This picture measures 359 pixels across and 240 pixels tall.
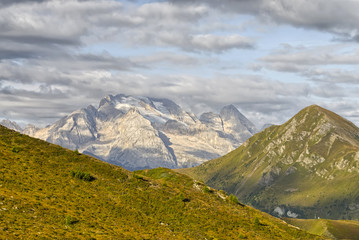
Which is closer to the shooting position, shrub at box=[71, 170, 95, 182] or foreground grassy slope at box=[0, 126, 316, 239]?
foreground grassy slope at box=[0, 126, 316, 239]

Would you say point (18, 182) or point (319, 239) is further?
point (319, 239)

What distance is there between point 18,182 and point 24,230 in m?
14.6

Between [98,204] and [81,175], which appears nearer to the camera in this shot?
[98,204]

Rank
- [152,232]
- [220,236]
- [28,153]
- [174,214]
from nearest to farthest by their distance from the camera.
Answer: [152,232] < [220,236] < [174,214] < [28,153]

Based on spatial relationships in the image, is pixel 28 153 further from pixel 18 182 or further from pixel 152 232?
pixel 152 232

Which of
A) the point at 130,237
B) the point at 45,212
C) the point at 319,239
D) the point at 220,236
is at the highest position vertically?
the point at 45,212

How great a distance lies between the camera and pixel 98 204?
185ft

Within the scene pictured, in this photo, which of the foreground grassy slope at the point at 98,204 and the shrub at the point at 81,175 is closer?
the foreground grassy slope at the point at 98,204

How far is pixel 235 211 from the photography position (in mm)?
71125

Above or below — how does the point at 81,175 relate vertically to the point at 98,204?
above

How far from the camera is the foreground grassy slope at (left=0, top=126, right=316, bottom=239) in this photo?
45.8m

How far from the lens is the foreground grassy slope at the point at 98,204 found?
45.8 metres

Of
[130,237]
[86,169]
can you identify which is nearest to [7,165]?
[86,169]

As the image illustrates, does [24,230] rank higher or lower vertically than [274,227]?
higher
